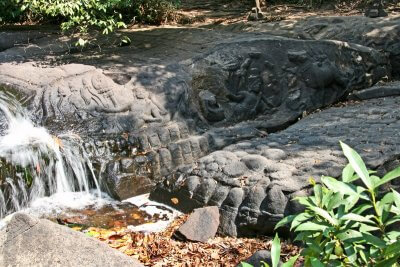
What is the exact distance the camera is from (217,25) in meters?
11.0

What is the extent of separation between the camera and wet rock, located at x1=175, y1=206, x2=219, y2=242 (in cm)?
421

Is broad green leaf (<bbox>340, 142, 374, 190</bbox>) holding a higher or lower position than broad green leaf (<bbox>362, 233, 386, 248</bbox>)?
higher

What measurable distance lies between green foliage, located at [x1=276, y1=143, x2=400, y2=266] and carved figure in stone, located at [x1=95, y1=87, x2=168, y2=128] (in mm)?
4487

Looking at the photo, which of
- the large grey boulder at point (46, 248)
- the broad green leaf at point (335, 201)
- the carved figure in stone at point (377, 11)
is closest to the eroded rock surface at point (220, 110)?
the carved figure in stone at point (377, 11)

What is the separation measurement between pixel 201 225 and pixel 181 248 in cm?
29

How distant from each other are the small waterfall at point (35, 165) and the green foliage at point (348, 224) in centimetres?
408

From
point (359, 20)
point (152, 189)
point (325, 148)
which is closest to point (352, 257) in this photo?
point (325, 148)

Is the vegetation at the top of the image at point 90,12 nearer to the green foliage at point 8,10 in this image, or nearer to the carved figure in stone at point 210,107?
the green foliage at point 8,10

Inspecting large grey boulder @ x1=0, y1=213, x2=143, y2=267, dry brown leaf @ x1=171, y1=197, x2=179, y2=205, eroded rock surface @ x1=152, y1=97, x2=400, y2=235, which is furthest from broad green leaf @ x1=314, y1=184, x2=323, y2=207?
dry brown leaf @ x1=171, y1=197, x2=179, y2=205

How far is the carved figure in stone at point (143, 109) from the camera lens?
596 cm

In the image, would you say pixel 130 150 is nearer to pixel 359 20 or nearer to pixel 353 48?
pixel 353 48

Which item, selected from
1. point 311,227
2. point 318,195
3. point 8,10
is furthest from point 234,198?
point 8,10

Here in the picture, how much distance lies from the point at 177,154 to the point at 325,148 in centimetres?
175

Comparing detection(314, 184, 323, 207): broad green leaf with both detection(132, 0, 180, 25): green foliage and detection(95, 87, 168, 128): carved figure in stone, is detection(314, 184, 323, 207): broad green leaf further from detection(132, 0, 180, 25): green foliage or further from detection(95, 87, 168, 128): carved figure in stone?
detection(132, 0, 180, 25): green foliage
